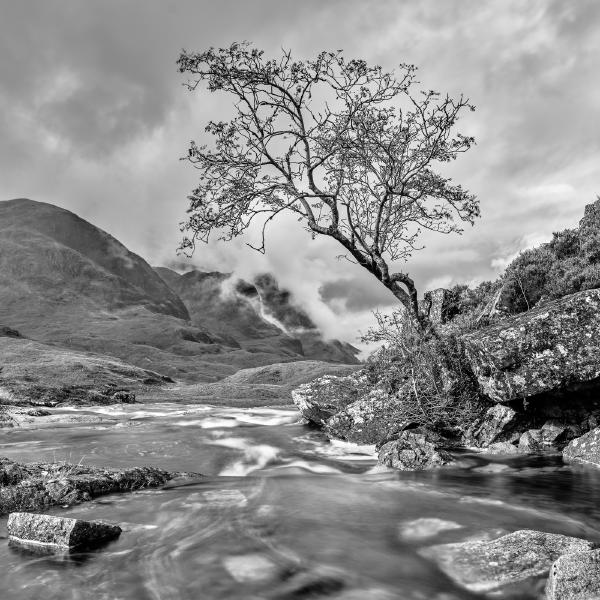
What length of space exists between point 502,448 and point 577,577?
1004cm

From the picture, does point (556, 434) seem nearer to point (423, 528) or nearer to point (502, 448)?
point (502, 448)

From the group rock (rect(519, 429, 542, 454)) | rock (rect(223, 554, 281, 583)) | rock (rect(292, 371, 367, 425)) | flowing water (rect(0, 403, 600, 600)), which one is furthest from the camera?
rock (rect(292, 371, 367, 425))

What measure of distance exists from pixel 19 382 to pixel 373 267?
51521 mm

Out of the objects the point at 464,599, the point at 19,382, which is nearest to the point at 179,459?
the point at 464,599

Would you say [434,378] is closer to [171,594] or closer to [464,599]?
[464,599]

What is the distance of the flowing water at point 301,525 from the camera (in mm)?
6633

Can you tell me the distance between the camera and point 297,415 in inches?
1108

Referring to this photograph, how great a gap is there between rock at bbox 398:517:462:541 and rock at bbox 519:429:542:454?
6.32 meters

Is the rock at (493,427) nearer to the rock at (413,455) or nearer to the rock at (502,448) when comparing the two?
the rock at (502,448)

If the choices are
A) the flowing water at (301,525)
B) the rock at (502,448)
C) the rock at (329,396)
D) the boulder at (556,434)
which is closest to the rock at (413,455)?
the flowing water at (301,525)

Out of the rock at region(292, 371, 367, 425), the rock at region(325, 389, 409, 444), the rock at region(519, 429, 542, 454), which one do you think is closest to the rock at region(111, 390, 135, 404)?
the rock at region(292, 371, 367, 425)

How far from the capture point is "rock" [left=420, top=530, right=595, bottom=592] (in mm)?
6391

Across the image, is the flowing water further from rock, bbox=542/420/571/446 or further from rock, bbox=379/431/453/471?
rock, bbox=542/420/571/446

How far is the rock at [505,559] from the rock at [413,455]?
6.02 meters
